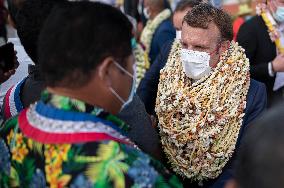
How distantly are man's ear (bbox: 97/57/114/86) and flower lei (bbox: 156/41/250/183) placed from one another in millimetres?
991

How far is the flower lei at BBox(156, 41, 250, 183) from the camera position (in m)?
2.43

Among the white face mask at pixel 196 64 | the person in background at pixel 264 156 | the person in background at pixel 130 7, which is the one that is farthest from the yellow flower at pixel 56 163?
the person in background at pixel 130 7

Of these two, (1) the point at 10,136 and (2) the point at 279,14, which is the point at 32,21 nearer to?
(1) the point at 10,136

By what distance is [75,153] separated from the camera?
146 centimetres

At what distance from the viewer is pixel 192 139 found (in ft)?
8.00

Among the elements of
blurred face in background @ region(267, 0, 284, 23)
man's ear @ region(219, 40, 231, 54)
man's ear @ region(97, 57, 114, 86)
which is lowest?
blurred face in background @ region(267, 0, 284, 23)

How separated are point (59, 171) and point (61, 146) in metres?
0.08

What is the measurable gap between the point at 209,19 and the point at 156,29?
321 centimetres

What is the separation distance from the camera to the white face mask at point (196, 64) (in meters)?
2.57

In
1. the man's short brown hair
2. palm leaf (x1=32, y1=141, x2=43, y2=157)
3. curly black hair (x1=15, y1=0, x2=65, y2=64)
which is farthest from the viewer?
the man's short brown hair

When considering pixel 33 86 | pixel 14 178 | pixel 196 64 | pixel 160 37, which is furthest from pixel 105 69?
pixel 160 37

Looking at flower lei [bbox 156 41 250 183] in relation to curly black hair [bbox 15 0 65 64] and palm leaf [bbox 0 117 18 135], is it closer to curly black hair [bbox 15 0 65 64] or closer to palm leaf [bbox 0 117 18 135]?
curly black hair [bbox 15 0 65 64]

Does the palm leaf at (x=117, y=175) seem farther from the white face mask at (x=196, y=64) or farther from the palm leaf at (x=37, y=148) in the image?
the white face mask at (x=196, y=64)

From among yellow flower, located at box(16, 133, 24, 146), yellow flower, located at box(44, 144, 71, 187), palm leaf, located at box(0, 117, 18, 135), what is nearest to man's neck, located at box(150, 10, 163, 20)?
palm leaf, located at box(0, 117, 18, 135)
